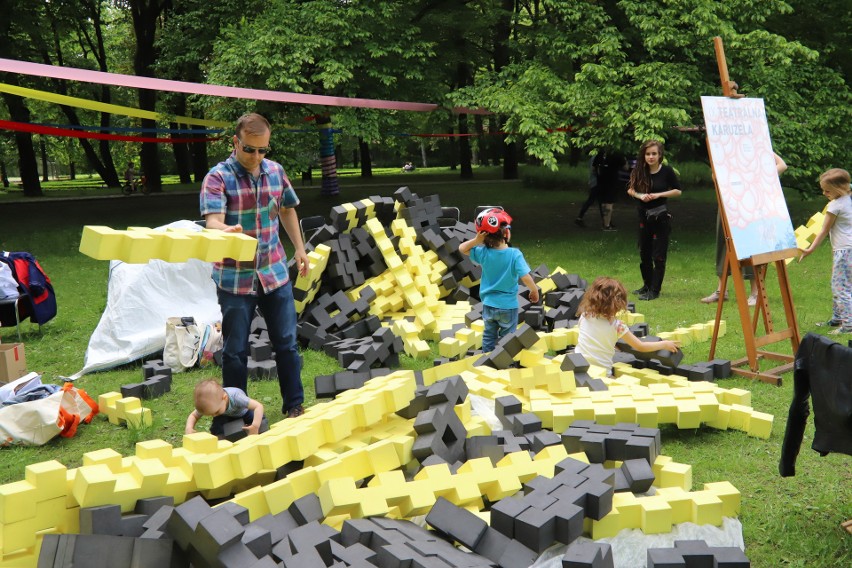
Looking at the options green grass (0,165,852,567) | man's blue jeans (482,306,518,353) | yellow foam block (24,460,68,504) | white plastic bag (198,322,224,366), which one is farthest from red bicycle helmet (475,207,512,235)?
yellow foam block (24,460,68,504)

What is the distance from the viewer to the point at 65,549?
2990mm

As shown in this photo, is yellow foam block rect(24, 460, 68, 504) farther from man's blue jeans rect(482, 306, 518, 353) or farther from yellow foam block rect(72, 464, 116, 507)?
man's blue jeans rect(482, 306, 518, 353)

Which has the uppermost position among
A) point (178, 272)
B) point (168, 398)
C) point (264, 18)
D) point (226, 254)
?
point (264, 18)

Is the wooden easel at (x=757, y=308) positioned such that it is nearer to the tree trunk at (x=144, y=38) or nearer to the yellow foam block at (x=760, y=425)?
the yellow foam block at (x=760, y=425)

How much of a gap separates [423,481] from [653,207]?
617 cm

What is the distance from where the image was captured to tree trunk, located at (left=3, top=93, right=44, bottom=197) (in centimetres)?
2025

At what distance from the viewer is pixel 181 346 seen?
671 centimetres

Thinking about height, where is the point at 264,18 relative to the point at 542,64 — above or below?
above

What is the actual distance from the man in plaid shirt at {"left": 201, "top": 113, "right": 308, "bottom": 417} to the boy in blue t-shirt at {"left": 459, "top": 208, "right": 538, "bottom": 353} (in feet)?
5.40

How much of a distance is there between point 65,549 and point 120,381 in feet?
12.3

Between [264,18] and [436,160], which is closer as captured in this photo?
[264,18]

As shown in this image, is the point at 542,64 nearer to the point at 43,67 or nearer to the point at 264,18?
the point at 264,18

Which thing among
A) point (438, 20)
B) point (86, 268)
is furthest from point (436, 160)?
point (86, 268)

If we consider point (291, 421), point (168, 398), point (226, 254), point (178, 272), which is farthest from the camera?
point (178, 272)
